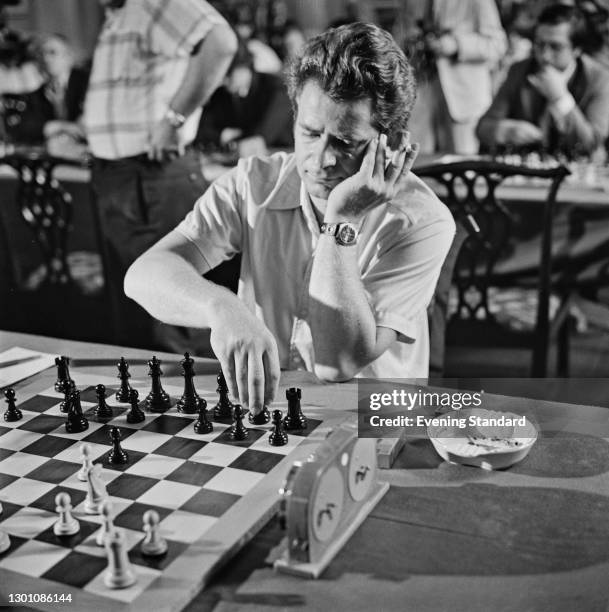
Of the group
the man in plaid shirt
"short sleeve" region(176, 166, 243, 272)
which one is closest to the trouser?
A: the man in plaid shirt

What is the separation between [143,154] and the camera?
3141 mm

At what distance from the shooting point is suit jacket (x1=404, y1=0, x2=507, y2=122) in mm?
4746

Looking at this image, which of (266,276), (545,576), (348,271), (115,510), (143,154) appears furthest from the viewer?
(143,154)

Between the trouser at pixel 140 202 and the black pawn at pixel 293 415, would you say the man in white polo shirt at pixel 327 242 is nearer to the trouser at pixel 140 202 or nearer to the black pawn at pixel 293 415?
the black pawn at pixel 293 415

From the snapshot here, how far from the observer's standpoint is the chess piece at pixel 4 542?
1.02 meters

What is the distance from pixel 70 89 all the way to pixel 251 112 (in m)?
1.21

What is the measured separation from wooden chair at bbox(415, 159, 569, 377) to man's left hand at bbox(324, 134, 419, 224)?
2.28 ft

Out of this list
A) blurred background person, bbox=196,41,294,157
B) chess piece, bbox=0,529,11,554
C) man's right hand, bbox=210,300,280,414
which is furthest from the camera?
blurred background person, bbox=196,41,294,157

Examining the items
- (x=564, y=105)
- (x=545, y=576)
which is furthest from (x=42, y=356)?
(x=564, y=105)

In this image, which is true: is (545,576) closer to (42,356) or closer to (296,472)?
(296,472)

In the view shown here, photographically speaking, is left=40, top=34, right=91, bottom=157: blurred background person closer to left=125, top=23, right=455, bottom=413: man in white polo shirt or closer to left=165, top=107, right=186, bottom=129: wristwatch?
left=165, top=107, right=186, bottom=129: wristwatch

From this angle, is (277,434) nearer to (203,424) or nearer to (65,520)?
(203,424)

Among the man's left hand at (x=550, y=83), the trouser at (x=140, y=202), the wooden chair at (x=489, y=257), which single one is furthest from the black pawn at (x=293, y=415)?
the man's left hand at (x=550, y=83)

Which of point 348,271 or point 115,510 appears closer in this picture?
point 115,510
